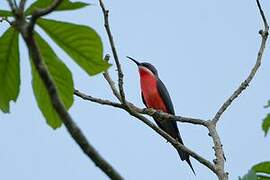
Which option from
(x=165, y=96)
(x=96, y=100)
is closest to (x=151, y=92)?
(x=165, y=96)

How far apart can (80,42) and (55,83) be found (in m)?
0.19

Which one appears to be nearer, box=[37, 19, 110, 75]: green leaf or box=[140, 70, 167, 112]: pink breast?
box=[37, 19, 110, 75]: green leaf

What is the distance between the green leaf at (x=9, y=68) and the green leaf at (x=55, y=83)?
3.1 inches

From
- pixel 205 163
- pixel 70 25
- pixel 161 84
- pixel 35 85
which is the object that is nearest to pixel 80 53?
pixel 70 25

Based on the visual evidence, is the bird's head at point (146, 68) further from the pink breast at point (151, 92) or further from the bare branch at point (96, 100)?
the bare branch at point (96, 100)

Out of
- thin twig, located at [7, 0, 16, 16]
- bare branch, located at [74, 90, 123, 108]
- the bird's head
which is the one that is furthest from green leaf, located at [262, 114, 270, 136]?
the bird's head

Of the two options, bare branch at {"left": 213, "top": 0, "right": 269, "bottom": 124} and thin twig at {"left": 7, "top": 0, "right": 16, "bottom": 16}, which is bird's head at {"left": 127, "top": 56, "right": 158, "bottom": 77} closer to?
bare branch at {"left": 213, "top": 0, "right": 269, "bottom": 124}

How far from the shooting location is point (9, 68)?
232cm

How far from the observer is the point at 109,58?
3.98 m

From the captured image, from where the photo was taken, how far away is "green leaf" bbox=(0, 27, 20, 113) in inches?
89.0

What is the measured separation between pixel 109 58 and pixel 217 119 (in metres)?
0.89

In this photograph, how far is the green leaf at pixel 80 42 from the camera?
2.11 metres

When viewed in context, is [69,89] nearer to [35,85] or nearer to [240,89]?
[35,85]

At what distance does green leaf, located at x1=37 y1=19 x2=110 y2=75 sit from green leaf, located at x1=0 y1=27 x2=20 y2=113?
0.49 ft
